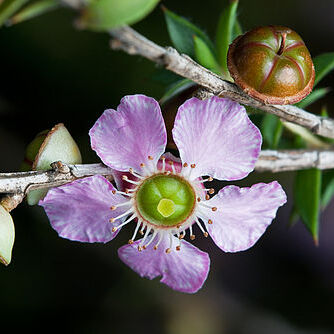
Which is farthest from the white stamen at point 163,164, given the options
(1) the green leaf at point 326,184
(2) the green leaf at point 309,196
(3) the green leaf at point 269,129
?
(1) the green leaf at point 326,184

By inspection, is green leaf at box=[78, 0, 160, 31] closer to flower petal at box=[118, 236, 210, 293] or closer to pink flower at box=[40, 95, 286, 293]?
pink flower at box=[40, 95, 286, 293]

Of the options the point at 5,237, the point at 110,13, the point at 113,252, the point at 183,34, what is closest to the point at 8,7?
the point at 110,13

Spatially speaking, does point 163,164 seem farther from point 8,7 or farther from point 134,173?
point 8,7

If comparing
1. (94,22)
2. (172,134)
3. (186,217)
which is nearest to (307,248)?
(186,217)

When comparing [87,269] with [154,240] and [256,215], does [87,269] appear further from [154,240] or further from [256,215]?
[256,215]

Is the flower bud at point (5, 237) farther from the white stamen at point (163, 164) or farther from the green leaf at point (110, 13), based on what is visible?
the green leaf at point (110, 13)

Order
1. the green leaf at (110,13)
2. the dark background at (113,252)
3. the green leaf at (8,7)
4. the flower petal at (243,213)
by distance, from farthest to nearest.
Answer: the dark background at (113,252) → the flower petal at (243,213) → the green leaf at (8,7) → the green leaf at (110,13)
